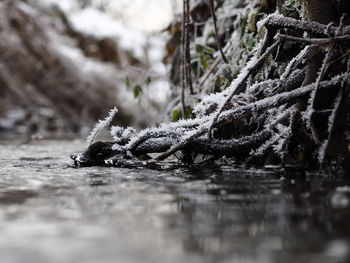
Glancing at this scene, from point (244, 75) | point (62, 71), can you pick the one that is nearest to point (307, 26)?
point (244, 75)

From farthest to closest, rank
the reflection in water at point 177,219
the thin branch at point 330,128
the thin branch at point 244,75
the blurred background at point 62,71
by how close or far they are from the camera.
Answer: the blurred background at point 62,71 < the thin branch at point 244,75 < the thin branch at point 330,128 < the reflection in water at point 177,219

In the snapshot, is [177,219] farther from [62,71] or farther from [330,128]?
[62,71]

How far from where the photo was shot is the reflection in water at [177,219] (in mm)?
716

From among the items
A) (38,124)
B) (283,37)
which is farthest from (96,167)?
(38,124)

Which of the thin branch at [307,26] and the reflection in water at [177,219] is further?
the thin branch at [307,26]

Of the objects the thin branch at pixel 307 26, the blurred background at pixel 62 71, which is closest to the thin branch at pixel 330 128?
the thin branch at pixel 307 26

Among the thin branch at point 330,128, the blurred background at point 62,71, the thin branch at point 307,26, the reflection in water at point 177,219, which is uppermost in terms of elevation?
the blurred background at point 62,71

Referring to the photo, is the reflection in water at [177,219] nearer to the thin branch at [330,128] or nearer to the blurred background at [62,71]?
the thin branch at [330,128]

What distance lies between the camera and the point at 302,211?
3.24ft

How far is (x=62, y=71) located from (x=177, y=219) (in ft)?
34.4

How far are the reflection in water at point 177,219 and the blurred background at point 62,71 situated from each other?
20.4 feet

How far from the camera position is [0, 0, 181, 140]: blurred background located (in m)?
8.98

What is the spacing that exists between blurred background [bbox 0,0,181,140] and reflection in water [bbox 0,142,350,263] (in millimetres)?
6208

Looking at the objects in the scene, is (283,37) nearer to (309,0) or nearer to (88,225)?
(309,0)
